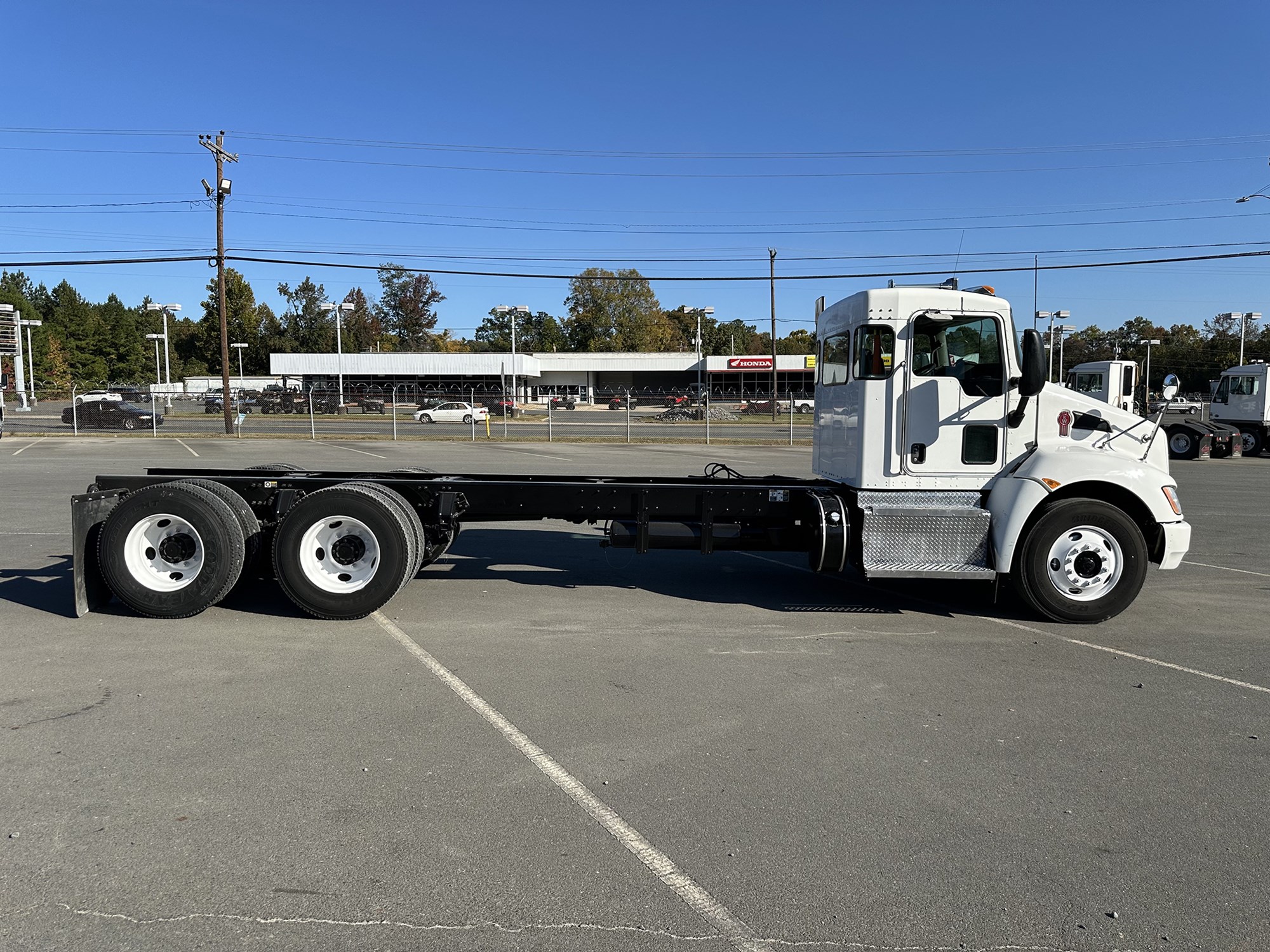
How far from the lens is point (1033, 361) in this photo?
6.61m

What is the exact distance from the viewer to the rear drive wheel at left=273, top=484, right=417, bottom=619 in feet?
22.9

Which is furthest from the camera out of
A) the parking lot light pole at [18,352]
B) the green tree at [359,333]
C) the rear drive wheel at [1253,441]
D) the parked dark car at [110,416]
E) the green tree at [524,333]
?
the green tree at [524,333]

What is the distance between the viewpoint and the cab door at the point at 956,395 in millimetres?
7172

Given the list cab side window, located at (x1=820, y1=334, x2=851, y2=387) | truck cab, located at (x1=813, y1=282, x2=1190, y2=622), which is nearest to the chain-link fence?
cab side window, located at (x1=820, y1=334, x2=851, y2=387)

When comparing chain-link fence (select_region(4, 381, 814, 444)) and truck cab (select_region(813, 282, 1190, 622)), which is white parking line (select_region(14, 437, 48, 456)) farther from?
truck cab (select_region(813, 282, 1190, 622))

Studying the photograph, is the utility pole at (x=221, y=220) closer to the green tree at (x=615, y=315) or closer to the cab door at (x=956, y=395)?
the cab door at (x=956, y=395)

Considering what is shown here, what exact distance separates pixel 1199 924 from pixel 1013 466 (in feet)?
14.8

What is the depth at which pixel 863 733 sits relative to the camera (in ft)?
16.0

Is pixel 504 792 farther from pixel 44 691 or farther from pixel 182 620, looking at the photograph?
pixel 182 620

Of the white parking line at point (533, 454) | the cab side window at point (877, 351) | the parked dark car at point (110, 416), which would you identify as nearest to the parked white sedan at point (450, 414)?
the parked dark car at point (110, 416)

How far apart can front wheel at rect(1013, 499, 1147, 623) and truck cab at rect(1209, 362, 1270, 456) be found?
25.4 metres

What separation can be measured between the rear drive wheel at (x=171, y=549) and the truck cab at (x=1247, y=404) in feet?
98.9

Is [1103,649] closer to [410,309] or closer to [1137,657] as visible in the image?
[1137,657]

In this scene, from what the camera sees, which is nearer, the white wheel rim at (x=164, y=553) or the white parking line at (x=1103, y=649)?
the white parking line at (x=1103, y=649)
